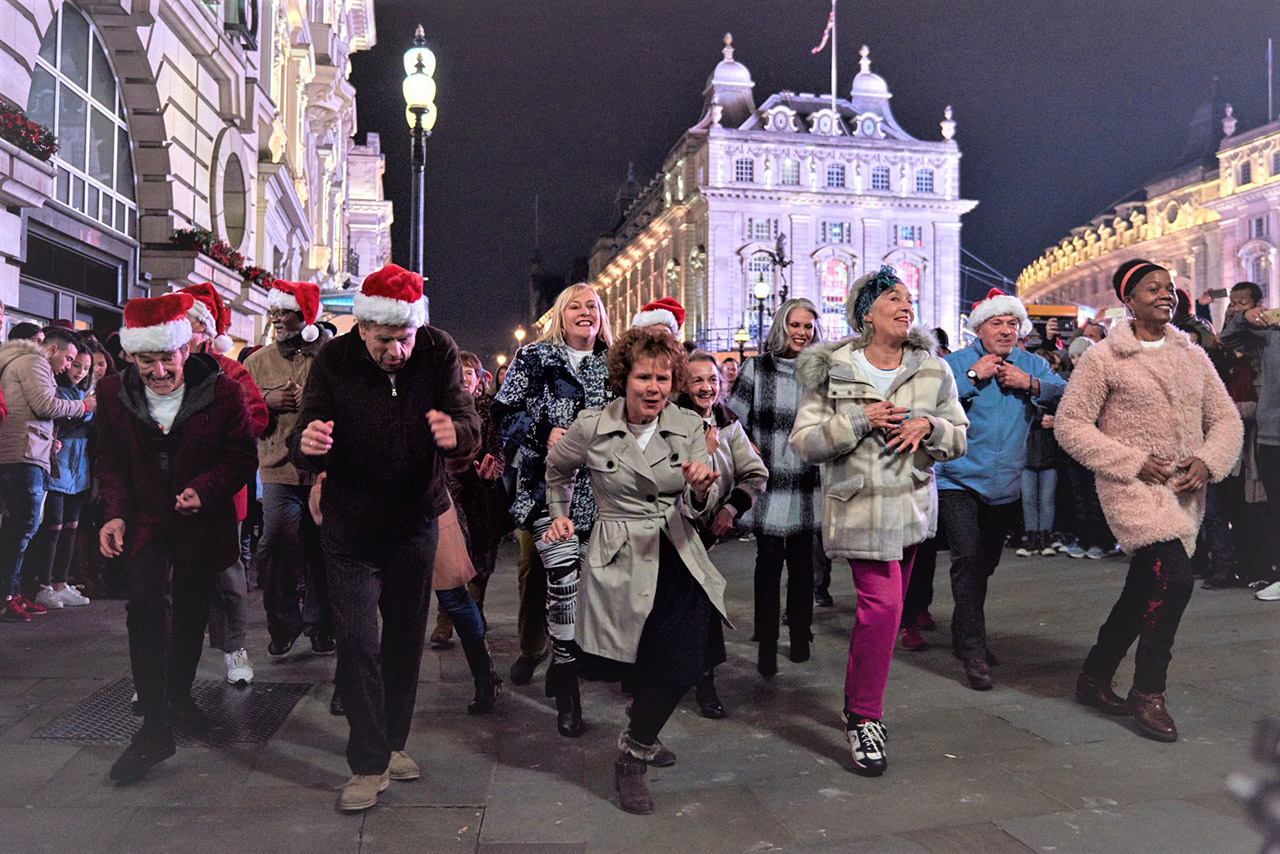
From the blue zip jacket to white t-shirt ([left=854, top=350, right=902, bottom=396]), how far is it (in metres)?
Result: 1.51

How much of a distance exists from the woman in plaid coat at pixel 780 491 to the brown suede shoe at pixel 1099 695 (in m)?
1.60

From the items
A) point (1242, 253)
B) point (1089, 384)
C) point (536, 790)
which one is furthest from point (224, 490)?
point (1242, 253)

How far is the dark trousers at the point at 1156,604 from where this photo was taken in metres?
4.88

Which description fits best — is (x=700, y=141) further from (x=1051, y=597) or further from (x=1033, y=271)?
(x=1051, y=597)

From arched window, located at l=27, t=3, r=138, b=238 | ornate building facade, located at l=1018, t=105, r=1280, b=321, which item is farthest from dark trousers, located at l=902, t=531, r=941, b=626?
ornate building facade, located at l=1018, t=105, r=1280, b=321

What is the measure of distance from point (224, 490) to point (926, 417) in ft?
10.0

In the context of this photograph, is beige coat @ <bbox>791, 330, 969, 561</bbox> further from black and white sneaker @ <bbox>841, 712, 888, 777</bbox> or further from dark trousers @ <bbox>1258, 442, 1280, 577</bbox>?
dark trousers @ <bbox>1258, 442, 1280, 577</bbox>

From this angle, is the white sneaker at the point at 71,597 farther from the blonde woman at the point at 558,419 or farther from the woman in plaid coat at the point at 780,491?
the woman in plaid coat at the point at 780,491

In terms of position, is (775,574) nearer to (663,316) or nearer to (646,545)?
(663,316)

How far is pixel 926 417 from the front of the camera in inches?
180

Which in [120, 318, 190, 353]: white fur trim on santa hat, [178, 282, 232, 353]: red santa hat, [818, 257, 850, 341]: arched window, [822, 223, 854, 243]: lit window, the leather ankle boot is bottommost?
the leather ankle boot

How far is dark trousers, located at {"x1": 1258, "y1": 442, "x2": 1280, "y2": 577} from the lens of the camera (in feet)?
26.6

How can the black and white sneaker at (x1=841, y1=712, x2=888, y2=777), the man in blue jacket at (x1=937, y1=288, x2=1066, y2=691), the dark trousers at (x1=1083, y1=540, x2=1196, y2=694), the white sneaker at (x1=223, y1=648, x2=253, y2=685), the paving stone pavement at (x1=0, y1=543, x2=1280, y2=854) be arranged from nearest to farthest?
1. the paving stone pavement at (x1=0, y1=543, x2=1280, y2=854)
2. the black and white sneaker at (x1=841, y1=712, x2=888, y2=777)
3. the dark trousers at (x1=1083, y1=540, x2=1196, y2=694)
4. the white sneaker at (x1=223, y1=648, x2=253, y2=685)
5. the man in blue jacket at (x1=937, y1=288, x2=1066, y2=691)

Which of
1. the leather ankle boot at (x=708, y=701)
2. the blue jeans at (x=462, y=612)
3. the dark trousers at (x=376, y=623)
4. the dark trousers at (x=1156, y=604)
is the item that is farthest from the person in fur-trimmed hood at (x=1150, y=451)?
the dark trousers at (x=376, y=623)
